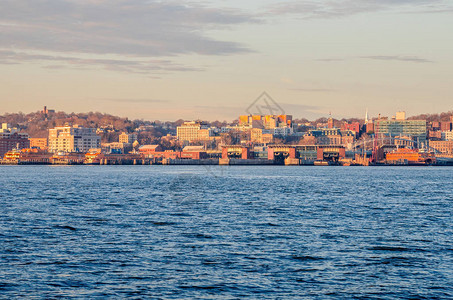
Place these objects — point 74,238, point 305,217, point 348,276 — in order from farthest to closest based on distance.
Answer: point 305,217 < point 74,238 < point 348,276

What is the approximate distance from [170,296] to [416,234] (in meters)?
17.6

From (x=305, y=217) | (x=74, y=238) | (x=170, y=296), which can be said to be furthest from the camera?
(x=305, y=217)

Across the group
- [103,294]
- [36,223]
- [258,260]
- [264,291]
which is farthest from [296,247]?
[36,223]

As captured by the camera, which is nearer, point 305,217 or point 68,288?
point 68,288

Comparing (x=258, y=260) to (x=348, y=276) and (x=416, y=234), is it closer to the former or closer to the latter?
(x=348, y=276)

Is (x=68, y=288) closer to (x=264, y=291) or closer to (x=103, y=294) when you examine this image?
(x=103, y=294)

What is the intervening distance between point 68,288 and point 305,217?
23487mm

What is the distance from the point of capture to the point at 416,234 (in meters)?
36.0

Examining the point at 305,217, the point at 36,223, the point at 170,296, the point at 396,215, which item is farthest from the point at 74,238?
the point at 396,215

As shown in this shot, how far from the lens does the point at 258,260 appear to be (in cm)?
2803

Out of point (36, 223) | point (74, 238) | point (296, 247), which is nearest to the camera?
point (296, 247)

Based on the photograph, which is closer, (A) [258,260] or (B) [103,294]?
(B) [103,294]

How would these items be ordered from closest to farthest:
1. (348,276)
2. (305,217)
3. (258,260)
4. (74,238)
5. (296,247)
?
(348,276), (258,260), (296,247), (74,238), (305,217)

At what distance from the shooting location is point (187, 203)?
56.6 metres
